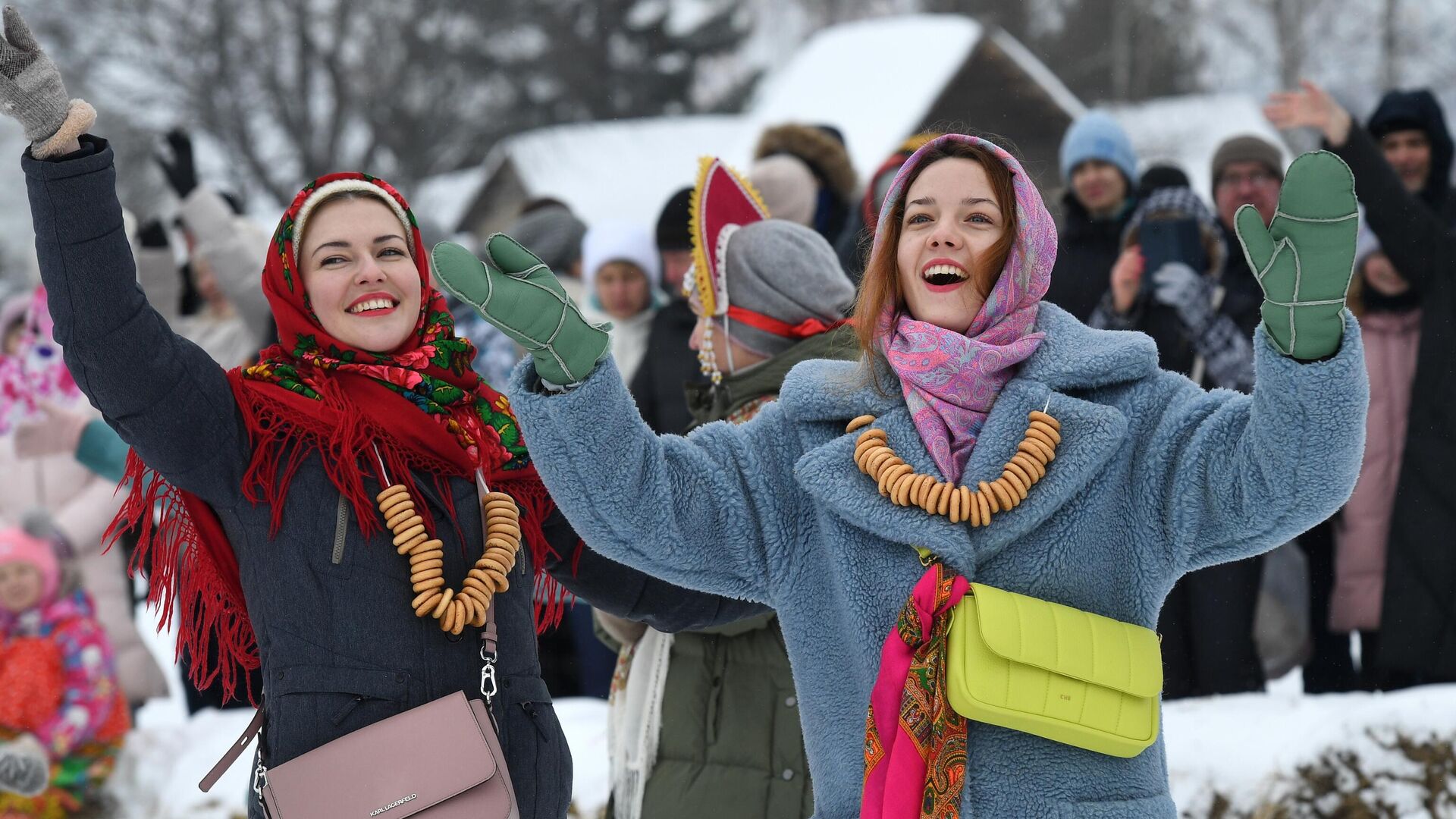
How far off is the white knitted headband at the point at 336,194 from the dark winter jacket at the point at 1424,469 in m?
3.42

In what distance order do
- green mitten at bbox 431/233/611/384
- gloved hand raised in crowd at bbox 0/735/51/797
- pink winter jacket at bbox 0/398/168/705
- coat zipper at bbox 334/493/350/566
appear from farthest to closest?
pink winter jacket at bbox 0/398/168/705 → gloved hand raised in crowd at bbox 0/735/51/797 → coat zipper at bbox 334/493/350/566 → green mitten at bbox 431/233/611/384

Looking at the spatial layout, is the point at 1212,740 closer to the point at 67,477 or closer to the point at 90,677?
the point at 90,677

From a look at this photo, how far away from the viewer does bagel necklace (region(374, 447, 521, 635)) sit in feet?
8.80

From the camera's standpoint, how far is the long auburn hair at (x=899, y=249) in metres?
2.55

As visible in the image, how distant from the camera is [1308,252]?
2.09 meters

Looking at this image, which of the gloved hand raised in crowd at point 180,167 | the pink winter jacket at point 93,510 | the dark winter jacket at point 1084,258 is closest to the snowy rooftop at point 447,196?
the gloved hand raised in crowd at point 180,167

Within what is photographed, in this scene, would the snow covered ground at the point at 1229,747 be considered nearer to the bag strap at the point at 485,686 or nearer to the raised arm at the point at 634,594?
the raised arm at the point at 634,594

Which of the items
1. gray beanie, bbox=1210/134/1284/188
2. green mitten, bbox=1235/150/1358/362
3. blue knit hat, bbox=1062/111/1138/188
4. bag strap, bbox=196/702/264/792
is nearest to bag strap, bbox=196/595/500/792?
bag strap, bbox=196/702/264/792

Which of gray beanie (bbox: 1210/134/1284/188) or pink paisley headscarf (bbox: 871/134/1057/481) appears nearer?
pink paisley headscarf (bbox: 871/134/1057/481)

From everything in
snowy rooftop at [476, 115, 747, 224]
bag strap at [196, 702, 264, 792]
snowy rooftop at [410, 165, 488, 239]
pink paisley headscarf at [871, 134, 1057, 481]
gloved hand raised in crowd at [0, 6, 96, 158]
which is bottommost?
snowy rooftop at [410, 165, 488, 239]

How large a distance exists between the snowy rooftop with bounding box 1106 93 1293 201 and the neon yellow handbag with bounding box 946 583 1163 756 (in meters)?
15.3

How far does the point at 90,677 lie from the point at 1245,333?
400 centimetres

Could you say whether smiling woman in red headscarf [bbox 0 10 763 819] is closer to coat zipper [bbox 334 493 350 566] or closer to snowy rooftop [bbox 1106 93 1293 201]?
coat zipper [bbox 334 493 350 566]

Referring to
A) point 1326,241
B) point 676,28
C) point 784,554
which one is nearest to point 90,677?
point 784,554
